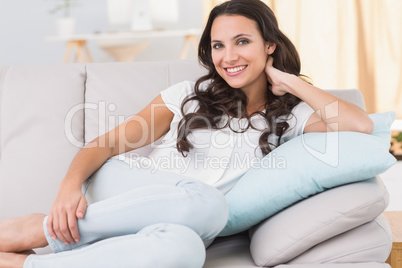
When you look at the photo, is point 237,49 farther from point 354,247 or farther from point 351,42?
point 351,42

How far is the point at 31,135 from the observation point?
1.96m

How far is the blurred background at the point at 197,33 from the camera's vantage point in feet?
14.8

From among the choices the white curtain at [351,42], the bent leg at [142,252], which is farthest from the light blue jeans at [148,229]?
the white curtain at [351,42]

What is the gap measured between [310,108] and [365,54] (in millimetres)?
2913

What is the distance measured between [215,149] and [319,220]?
1.63 feet

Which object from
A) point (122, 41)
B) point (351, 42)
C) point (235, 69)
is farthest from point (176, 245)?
point (122, 41)

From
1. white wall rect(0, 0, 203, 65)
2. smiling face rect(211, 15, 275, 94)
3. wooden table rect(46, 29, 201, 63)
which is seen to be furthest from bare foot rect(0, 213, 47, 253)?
white wall rect(0, 0, 203, 65)

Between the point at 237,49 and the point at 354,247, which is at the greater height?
the point at 237,49

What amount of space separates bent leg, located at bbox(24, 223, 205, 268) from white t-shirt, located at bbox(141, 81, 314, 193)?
0.42m

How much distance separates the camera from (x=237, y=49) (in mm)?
1916

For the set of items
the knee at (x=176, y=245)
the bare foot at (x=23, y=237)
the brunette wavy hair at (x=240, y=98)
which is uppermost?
the brunette wavy hair at (x=240, y=98)

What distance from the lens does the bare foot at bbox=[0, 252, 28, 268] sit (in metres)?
1.41

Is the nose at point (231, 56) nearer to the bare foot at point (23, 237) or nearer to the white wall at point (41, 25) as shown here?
the bare foot at point (23, 237)

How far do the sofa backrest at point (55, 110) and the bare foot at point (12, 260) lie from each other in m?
0.43
